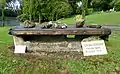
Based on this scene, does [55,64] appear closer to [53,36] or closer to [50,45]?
[50,45]

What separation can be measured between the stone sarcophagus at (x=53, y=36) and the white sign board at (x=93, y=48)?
0.23 metres

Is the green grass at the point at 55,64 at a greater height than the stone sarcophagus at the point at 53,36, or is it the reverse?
the stone sarcophagus at the point at 53,36

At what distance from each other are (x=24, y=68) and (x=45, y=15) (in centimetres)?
2700

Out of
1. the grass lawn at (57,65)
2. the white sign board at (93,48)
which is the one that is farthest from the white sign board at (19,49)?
the white sign board at (93,48)

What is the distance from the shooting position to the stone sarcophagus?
622 cm

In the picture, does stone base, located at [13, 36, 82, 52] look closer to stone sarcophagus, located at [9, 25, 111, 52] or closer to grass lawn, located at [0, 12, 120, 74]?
stone sarcophagus, located at [9, 25, 111, 52]

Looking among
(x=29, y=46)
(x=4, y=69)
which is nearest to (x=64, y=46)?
(x=29, y=46)

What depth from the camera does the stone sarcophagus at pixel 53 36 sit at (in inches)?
245

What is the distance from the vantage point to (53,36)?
269 inches

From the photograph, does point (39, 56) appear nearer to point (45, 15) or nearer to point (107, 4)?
point (45, 15)

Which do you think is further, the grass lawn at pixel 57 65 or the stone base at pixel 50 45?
the stone base at pixel 50 45

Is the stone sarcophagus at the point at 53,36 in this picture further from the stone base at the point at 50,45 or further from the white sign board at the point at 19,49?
the white sign board at the point at 19,49

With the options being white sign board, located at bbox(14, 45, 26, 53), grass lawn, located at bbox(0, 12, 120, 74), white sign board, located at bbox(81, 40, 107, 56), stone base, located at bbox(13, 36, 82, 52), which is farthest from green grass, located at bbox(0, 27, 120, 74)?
stone base, located at bbox(13, 36, 82, 52)

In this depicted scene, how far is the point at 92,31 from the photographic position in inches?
246
